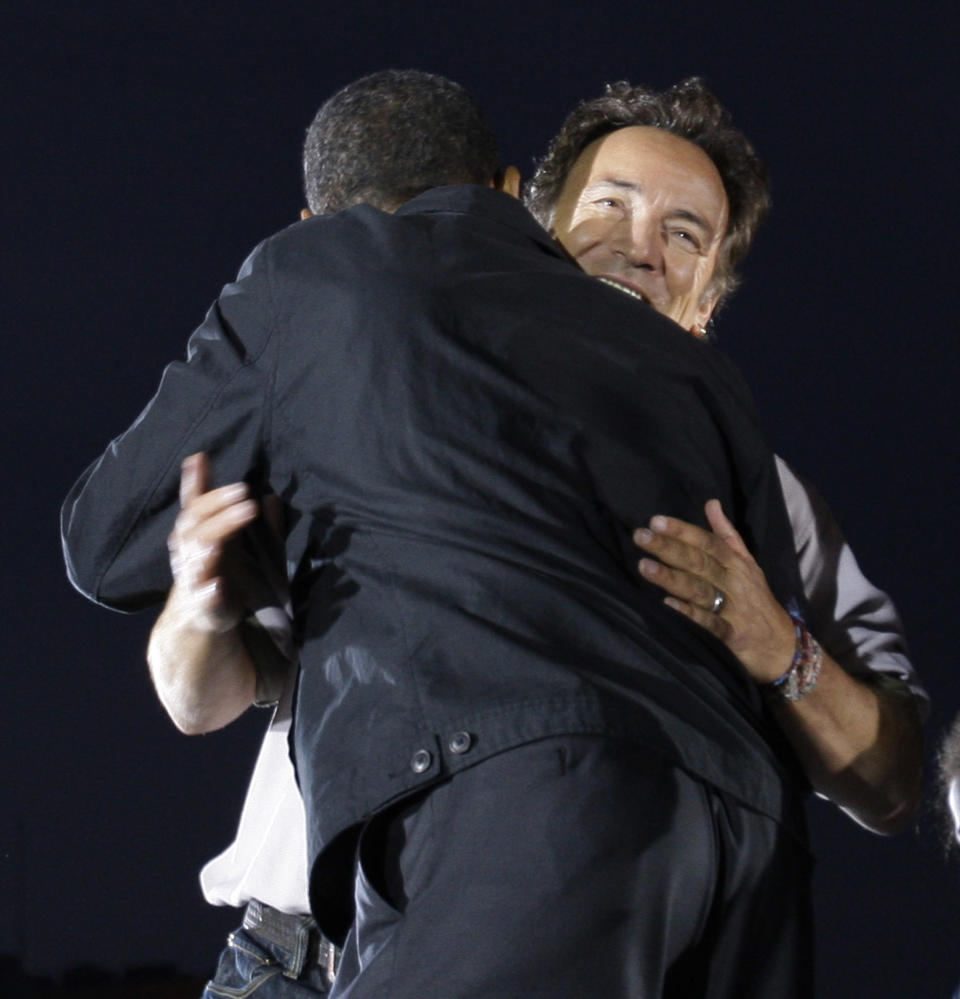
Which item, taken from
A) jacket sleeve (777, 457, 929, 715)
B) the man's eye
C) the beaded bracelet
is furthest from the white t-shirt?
the man's eye

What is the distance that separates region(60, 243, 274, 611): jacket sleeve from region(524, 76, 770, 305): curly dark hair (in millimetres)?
1295

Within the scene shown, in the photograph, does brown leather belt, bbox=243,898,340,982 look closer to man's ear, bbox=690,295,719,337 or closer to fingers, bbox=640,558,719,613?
fingers, bbox=640,558,719,613

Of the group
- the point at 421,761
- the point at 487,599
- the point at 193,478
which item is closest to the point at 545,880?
the point at 421,761

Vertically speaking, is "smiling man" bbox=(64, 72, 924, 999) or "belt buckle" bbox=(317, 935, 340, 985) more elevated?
"smiling man" bbox=(64, 72, 924, 999)

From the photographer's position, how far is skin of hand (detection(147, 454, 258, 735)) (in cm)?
148

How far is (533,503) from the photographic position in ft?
4.72

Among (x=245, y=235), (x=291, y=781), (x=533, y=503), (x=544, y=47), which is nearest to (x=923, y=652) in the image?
(x=544, y=47)

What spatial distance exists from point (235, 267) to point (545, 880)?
8426 millimetres

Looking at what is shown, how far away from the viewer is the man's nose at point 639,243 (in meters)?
2.60

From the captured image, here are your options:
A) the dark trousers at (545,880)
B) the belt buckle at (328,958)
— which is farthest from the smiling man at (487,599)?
the belt buckle at (328,958)

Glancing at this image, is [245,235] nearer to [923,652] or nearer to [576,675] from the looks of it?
[923,652]

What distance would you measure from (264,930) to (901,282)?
6901mm

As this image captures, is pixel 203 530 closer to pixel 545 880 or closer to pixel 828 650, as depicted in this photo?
pixel 545 880

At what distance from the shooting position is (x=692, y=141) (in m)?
2.77
